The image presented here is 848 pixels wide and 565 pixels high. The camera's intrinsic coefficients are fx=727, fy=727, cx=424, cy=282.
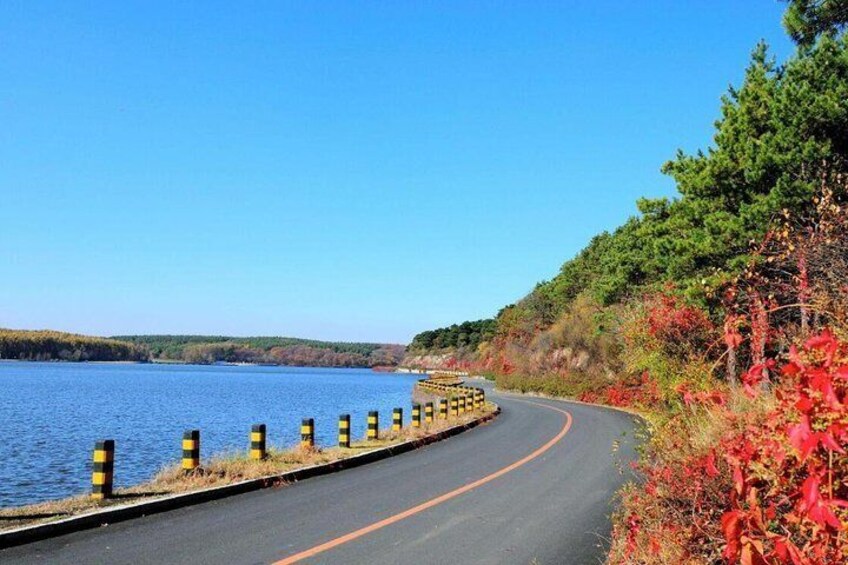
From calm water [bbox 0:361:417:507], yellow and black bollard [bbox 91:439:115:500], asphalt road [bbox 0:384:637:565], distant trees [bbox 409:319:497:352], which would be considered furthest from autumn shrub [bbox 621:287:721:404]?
distant trees [bbox 409:319:497:352]

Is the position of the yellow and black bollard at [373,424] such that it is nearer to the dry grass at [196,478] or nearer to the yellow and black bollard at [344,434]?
the dry grass at [196,478]

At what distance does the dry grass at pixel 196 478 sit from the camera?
925 cm

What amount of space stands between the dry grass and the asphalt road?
68cm

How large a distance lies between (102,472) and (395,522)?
432 centimetres

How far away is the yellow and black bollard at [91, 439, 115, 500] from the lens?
10.3 m

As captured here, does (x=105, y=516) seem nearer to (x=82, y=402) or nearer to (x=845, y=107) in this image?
(x=845, y=107)

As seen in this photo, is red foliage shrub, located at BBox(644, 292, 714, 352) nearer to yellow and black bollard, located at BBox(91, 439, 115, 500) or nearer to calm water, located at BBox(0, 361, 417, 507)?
calm water, located at BBox(0, 361, 417, 507)

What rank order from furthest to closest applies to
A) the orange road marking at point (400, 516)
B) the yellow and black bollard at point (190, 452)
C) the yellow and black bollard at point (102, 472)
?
the yellow and black bollard at point (190, 452)
the yellow and black bollard at point (102, 472)
the orange road marking at point (400, 516)

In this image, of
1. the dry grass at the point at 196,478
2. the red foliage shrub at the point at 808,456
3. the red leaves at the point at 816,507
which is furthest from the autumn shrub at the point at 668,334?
the red leaves at the point at 816,507

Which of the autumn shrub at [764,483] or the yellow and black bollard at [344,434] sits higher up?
the autumn shrub at [764,483]

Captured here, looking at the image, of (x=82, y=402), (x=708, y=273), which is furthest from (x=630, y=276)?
(x=82, y=402)

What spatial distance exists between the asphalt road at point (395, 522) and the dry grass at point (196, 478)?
0.68 meters

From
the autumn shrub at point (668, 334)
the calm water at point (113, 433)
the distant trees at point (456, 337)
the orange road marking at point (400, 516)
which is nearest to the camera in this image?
the orange road marking at point (400, 516)

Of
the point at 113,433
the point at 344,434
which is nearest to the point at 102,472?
the point at 344,434
